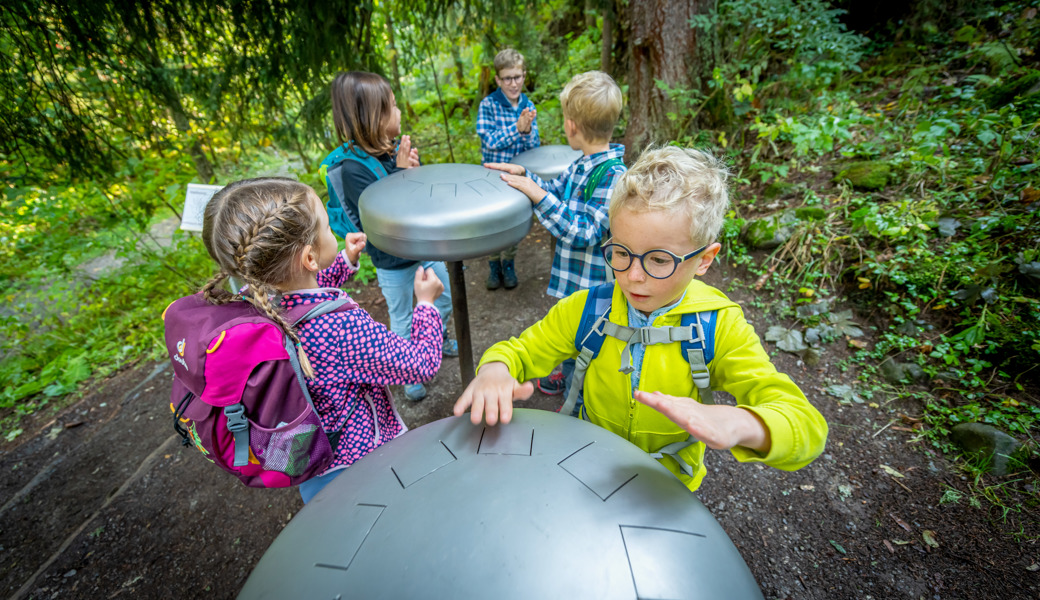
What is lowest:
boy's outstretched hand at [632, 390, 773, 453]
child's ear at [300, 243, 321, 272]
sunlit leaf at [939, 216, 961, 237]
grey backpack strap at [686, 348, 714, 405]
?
sunlit leaf at [939, 216, 961, 237]

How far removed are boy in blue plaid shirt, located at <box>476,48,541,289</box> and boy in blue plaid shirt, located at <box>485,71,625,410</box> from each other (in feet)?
3.72

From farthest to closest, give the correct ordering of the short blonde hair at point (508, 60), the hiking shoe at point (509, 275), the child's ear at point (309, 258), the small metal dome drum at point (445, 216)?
the hiking shoe at point (509, 275)
the short blonde hair at point (508, 60)
the small metal dome drum at point (445, 216)
the child's ear at point (309, 258)

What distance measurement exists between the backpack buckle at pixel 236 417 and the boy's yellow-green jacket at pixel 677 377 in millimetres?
719

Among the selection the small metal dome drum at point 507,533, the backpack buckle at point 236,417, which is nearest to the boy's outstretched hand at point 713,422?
the small metal dome drum at point 507,533

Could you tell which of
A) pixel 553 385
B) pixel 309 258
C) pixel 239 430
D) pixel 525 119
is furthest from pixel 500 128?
pixel 239 430

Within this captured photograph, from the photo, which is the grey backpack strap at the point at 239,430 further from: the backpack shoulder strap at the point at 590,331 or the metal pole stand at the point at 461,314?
the metal pole stand at the point at 461,314

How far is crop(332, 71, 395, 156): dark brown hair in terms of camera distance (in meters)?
2.17

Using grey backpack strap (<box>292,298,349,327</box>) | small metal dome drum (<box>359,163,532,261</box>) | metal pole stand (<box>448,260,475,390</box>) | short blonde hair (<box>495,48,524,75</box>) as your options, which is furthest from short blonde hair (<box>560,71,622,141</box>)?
grey backpack strap (<box>292,298,349,327</box>)

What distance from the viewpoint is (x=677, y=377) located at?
125 cm

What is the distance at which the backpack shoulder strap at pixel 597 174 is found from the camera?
204 centimetres

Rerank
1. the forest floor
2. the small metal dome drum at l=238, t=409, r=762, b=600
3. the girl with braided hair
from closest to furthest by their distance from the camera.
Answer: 1. the small metal dome drum at l=238, t=409, r=762, b=600
2. the girl with braided hair
3. the forest floor

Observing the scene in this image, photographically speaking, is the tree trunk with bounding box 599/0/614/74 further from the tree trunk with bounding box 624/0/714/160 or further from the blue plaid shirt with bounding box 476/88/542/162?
the blue plaid shirt with bounding box 476/88/542/162

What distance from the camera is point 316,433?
1.31 m

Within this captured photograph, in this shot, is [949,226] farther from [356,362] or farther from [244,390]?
[244,390]
